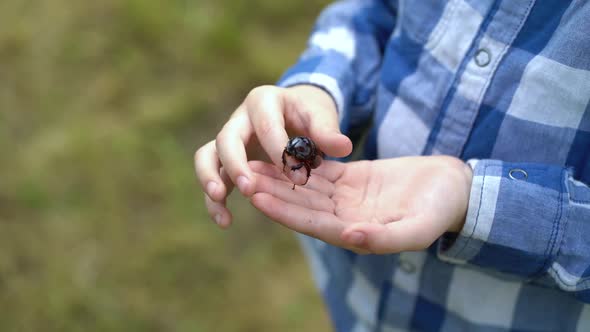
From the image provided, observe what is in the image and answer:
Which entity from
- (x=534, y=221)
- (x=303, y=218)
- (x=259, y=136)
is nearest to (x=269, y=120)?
(x=259, y=136)

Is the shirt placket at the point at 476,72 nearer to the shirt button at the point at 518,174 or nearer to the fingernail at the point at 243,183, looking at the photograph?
the shirt button at the point at 518,174

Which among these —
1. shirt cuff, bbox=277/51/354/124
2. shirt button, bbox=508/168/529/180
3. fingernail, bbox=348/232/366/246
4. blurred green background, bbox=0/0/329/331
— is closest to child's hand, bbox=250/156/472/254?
fingernail, bbox=348/232/366/246

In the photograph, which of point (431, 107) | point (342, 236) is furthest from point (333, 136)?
point (431, 107)

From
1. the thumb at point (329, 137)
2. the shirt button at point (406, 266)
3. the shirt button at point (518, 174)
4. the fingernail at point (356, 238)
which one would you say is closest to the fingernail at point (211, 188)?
the thumb at point (329, 137)

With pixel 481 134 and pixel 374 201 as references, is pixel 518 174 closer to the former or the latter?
pixel 481 134

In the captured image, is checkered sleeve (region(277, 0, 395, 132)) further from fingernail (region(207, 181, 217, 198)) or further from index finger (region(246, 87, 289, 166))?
fingernail (region(207, 181, 217, 198))

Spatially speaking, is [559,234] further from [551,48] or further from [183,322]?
[183,322]
